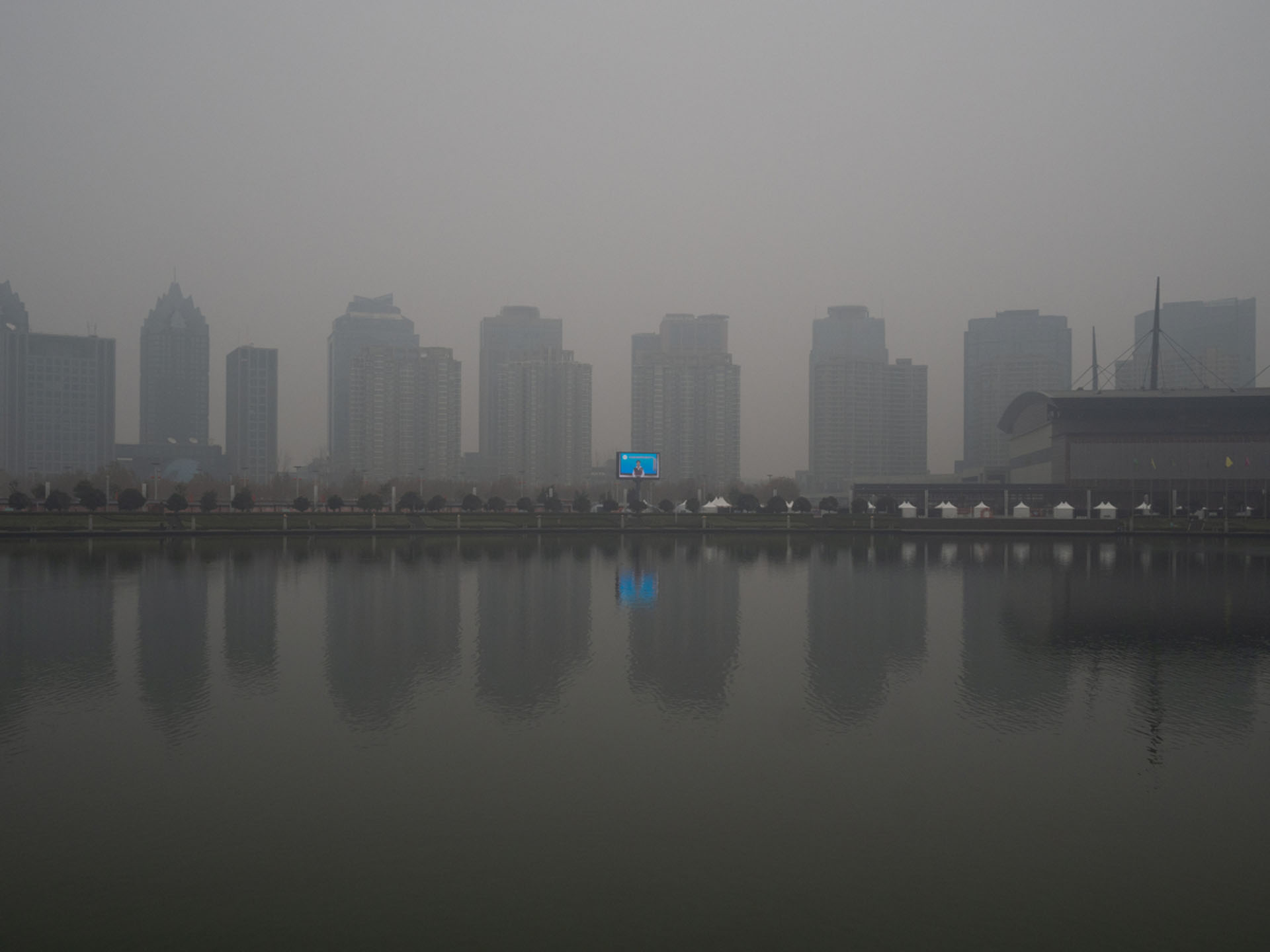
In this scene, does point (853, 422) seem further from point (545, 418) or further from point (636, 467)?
point (636, 467)

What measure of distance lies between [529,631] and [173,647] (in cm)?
755

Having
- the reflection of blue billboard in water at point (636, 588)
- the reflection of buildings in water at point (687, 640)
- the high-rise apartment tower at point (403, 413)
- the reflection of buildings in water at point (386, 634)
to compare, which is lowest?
the reflection of blue billboard in water at point (636, 588)

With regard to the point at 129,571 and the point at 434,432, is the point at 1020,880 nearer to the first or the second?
the point at 129,571

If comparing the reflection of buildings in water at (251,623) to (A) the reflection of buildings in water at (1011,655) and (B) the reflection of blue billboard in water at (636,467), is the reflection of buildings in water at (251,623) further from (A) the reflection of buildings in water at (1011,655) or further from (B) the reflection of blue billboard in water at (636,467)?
(B) the reflection of blue billboard in water at (636,467)

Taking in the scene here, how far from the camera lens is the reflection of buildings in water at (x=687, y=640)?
14562mm

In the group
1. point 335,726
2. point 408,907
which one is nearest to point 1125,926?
point 408,907

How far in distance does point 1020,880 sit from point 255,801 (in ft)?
26.4

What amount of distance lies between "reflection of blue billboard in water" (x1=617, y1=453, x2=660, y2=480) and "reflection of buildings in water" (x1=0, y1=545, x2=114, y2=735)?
42429 millimetres

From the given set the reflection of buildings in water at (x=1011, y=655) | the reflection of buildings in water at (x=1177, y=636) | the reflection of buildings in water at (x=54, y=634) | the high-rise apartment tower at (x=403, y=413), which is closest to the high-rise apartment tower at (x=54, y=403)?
the high-rise apartment tower at (x=403, y=413)

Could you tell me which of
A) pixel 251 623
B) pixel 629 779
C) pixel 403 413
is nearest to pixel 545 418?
pixel 403 413

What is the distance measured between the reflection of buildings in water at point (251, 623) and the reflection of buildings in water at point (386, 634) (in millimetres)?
1160

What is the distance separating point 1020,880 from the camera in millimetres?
7883

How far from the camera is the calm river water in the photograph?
725 centimetres

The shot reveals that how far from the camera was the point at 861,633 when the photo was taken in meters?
20.2
